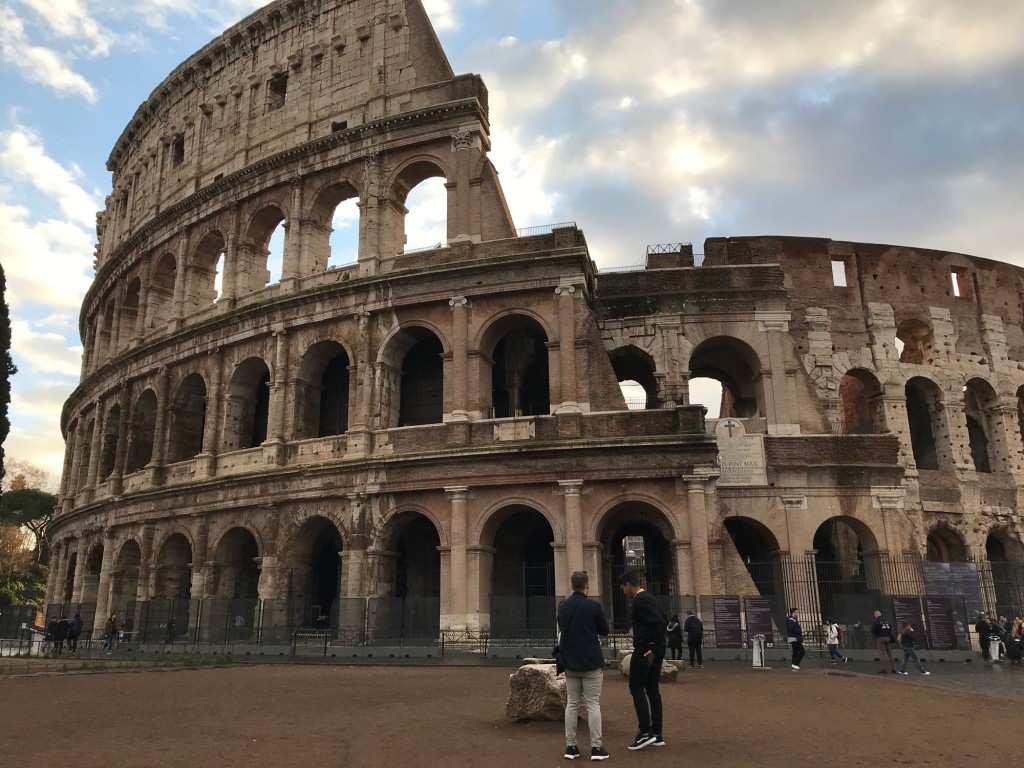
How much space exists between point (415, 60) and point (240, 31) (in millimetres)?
8141

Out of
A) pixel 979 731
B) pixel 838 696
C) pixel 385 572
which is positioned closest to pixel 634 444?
pixel 385 572

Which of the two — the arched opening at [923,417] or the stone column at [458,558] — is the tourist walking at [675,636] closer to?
the stone column at [458,558]

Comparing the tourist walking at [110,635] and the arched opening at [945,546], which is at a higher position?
the arched opening at [945,546]

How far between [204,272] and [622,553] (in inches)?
662

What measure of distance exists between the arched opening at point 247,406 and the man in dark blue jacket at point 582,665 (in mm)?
17781

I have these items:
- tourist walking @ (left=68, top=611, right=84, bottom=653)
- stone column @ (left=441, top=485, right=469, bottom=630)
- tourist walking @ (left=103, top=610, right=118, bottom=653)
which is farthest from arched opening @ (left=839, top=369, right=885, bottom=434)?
tourist walking @ (left=68, top=611, right=84, bottom=653)

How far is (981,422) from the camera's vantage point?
26.3 m

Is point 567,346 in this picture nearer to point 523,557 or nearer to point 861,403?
point 523,557

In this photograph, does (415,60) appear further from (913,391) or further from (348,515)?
(913,391)

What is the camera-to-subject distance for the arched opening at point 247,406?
22766mm

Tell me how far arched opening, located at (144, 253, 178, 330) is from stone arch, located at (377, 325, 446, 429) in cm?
1070

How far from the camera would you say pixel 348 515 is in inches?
765

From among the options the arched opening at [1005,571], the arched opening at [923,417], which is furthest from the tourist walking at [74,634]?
the arched opening at [923,417]

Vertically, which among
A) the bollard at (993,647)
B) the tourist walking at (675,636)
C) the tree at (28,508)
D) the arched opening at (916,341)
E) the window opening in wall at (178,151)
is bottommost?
the bollard at (993,647)
